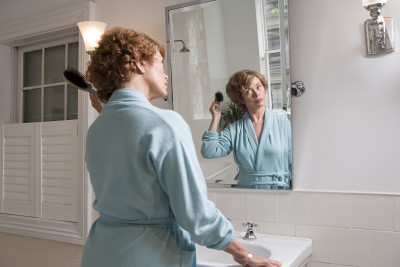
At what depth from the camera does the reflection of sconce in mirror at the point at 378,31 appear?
1.25m

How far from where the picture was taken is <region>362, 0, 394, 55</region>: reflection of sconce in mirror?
125 cm

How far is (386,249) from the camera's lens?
1.28 meters

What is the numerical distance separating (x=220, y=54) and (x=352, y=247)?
87cm

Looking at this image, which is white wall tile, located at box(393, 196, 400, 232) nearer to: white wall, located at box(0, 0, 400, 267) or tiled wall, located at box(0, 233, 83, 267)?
white wall, located at box(0, 0, 400, 267)

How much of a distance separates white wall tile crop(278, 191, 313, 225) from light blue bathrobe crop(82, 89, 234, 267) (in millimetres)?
620

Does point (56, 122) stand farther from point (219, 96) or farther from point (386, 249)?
point (386, 249)

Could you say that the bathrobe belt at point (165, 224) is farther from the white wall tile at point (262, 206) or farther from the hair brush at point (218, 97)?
the hair brush at point (218, 97)

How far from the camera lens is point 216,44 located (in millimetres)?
1536

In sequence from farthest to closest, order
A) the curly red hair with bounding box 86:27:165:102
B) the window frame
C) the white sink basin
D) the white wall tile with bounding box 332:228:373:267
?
the window frame
the white wall tile with bounding box 332:228:373:267
the white sink basin
the curly red hair with bounding box 86:27:165:102

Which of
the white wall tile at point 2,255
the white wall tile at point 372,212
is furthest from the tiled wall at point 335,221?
the white wall tile at point 2,255

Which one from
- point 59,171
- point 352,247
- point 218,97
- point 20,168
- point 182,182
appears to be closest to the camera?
point 182,182

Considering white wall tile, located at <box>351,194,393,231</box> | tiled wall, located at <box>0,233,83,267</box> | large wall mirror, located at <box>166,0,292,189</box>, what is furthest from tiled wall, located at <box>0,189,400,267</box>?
tiled wall, located at <box>0,233,83,267</box>

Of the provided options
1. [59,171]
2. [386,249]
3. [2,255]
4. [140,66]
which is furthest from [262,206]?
[2,255]

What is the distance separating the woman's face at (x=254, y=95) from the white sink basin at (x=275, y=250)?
0.51 m
